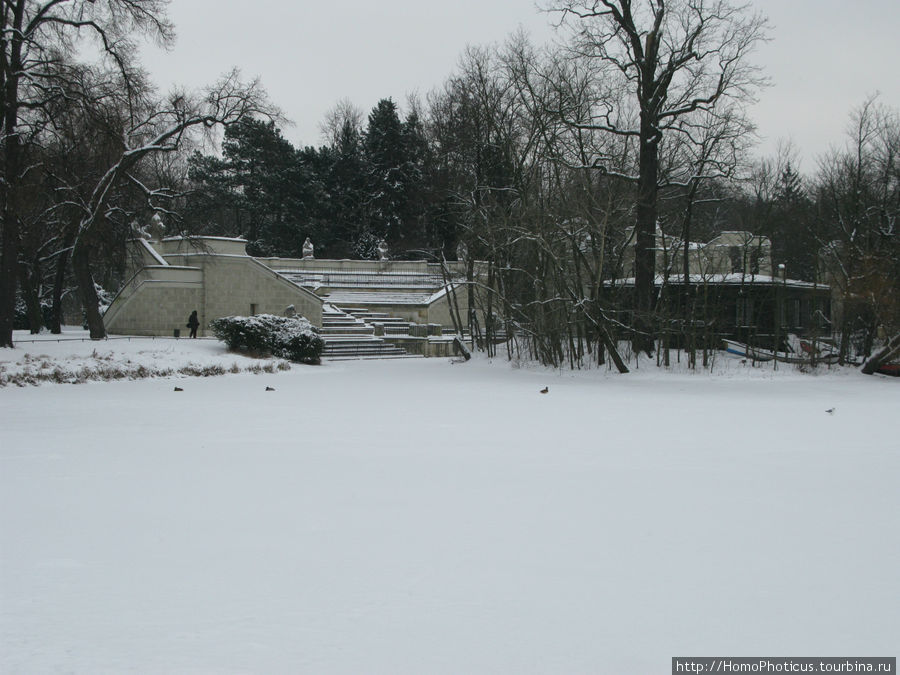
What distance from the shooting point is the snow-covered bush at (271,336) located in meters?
27.7

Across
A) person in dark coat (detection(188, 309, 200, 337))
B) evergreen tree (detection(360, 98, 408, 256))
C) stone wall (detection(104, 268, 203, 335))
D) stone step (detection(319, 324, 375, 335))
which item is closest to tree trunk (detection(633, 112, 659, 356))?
stone step (detection(319, 324, 375, 335))

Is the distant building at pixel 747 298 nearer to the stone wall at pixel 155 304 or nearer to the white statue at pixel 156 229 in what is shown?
the stone wall at pixel 155 304

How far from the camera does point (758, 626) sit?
4.50 meters

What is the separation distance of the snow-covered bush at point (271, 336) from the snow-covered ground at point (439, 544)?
14515mm

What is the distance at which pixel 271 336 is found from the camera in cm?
2825

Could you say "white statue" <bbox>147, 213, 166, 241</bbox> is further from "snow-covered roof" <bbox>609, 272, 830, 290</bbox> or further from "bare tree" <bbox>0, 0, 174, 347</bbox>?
"snow-covered roof" <bbox>609, 272, 830, 290</bbox>

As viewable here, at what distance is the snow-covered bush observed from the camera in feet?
90.7

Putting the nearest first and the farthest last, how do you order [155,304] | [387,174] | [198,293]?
[155,304], [198,293], [387,174]

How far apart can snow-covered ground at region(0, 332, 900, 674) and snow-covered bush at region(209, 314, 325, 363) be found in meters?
14.5

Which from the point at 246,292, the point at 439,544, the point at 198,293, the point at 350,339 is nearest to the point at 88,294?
the point at 198,293

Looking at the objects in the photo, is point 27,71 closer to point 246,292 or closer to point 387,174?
point 246,292

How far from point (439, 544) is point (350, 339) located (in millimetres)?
30109

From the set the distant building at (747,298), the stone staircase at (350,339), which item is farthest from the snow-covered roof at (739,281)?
the stone staircase at (350,339)

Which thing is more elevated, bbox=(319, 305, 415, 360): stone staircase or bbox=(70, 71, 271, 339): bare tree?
bbox=(70, 71, 271, 339): bare tree
